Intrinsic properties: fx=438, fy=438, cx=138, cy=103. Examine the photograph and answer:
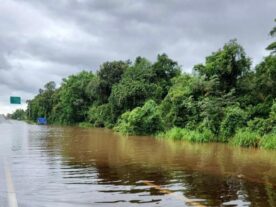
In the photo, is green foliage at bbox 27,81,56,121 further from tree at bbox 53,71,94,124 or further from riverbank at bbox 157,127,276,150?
riverbank at bbox 157,127,276,150

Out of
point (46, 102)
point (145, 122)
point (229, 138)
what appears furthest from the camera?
point (46, 102)

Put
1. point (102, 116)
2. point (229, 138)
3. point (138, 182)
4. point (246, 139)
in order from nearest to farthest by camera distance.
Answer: point (138, 182), point (246, 139), point (229, 138), point (102, 116)

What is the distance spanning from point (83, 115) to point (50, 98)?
135 ft

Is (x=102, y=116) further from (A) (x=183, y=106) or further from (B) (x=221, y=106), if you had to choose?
(B) (x=221, y=106)

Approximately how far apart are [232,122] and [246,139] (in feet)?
11.7

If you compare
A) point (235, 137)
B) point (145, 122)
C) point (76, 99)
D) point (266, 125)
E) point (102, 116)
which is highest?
point (76, 99)

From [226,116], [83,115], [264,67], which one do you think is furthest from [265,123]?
[83,115]

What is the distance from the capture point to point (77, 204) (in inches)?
370

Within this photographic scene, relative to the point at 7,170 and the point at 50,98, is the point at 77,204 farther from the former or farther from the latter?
the point at 50,98

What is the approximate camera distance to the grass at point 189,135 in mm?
35156

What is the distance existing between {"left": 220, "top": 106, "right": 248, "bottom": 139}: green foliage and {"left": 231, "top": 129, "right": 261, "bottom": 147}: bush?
161 centimetres

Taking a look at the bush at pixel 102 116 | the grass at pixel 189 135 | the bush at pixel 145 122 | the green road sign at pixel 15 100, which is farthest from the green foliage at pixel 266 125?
the green road sign at pixel 15 100

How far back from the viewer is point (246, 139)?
30172mm

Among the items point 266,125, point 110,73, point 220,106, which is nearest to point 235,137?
point 266,125
